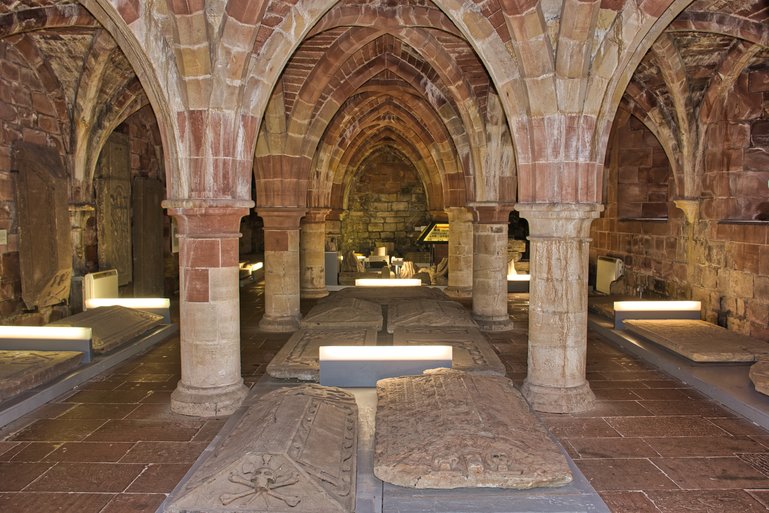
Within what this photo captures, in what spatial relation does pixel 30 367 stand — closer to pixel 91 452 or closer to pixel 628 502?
pixel 91 452

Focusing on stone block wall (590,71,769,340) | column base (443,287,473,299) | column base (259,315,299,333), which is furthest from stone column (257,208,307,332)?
stone block wall (590,71,769,340)

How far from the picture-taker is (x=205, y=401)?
5.27 meters

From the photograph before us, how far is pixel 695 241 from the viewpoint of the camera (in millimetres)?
9297

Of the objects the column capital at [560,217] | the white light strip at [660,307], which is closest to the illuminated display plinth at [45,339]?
the column capital at [560,217]

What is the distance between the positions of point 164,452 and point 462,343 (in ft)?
11.5

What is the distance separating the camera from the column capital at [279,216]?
896cm

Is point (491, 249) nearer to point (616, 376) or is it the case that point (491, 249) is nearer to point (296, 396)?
point (616, 376)

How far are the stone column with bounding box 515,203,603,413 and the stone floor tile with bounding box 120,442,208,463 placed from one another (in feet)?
9.47

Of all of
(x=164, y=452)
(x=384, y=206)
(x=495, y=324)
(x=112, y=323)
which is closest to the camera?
(x=164, y=452)

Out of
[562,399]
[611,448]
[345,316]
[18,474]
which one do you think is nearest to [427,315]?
[345,316]

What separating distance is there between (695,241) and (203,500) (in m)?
8.49

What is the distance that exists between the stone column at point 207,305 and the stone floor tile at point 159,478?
43.4 inches

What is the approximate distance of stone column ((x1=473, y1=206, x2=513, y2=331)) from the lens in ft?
29.0

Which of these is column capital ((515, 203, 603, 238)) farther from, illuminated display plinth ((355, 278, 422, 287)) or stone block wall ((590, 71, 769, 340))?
illuminated display plinth ((355, 278, 422, 287))
